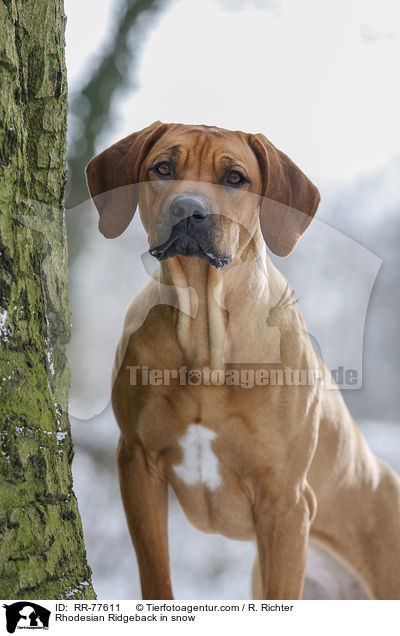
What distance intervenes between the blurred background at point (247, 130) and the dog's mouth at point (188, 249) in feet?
0.39

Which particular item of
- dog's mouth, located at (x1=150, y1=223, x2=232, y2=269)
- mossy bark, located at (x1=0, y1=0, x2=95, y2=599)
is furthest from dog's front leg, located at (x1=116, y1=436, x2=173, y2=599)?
dog's mouth, located at (x1=150, y1=223, x2=232, y2=269)

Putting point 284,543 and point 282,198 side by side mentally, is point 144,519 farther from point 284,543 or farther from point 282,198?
point 282,198

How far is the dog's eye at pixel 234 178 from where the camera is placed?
94cm

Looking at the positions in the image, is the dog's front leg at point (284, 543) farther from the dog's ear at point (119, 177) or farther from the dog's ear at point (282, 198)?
the dog's ear at point (119, 177)

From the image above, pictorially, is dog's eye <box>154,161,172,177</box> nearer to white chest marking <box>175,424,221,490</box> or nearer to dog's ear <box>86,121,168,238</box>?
dog's ear <box>86,121,168,238</box>

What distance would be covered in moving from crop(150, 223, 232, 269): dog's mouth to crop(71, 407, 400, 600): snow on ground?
0.96 feet

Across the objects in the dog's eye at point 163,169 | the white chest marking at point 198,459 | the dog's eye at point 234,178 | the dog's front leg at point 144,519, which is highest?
the dog's eye at point 163,169

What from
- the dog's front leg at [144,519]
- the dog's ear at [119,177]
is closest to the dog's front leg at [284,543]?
the dog's front leg at [144,519]

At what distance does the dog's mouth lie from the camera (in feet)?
2.96
